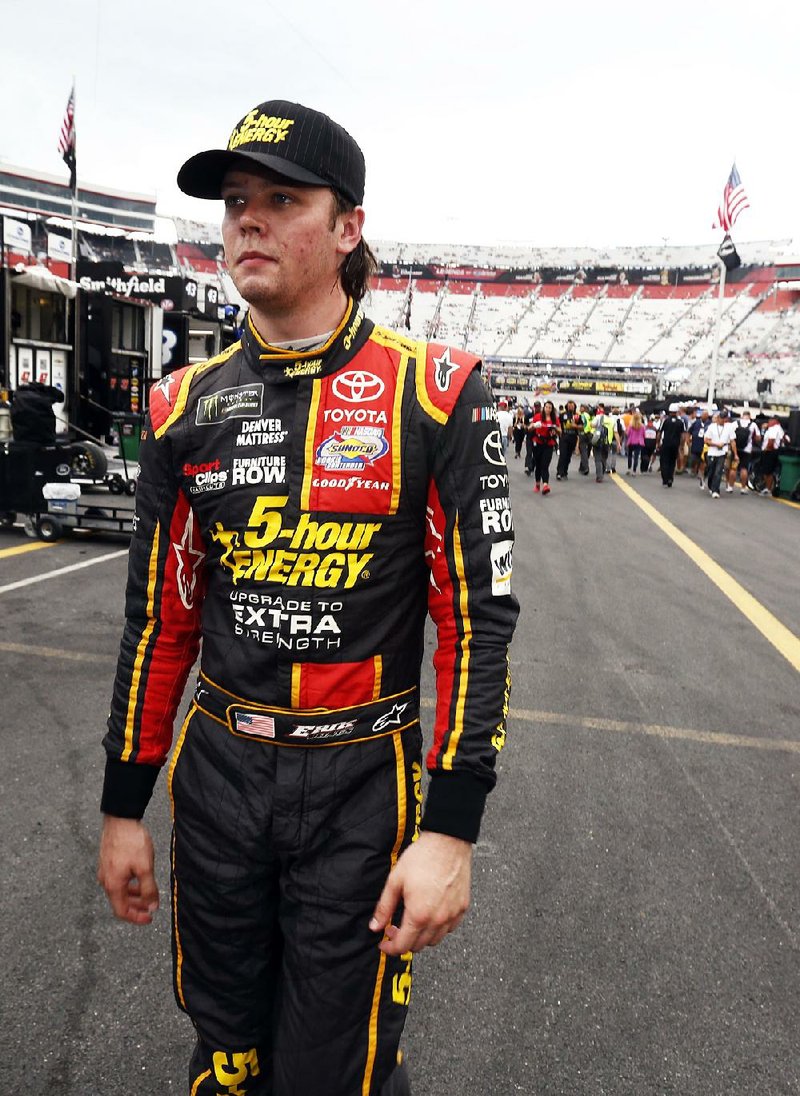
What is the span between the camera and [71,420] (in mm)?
14359

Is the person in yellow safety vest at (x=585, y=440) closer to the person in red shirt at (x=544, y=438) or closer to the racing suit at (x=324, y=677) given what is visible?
the person in red shirt at (x=544, y=438)

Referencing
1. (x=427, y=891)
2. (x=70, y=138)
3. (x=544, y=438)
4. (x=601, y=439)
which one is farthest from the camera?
(x=70, y=138)

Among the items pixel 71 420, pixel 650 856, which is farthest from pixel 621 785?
pixel 71 420

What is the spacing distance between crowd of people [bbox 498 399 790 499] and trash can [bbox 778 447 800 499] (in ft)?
1.10

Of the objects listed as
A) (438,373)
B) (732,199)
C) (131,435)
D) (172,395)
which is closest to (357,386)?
(438,373)

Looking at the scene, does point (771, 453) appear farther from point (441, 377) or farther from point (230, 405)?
point (230, 405)

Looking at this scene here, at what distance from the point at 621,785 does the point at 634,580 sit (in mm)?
4305

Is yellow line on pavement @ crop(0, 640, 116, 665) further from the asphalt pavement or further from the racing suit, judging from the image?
the racing suit

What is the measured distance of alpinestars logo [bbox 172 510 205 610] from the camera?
5.20 feet

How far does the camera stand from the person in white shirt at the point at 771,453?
1591 cm

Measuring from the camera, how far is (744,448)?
16328 mm

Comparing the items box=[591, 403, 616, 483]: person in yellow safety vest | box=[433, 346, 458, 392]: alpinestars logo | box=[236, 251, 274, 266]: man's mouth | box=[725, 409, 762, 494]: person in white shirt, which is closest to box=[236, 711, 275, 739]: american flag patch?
box=[433, 346, 458, 392]: alpinestars logo

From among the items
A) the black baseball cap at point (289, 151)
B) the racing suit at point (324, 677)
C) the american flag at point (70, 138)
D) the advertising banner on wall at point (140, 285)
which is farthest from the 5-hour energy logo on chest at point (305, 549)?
the american flag at point (70, 138)

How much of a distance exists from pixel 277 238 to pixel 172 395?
1.29ft
